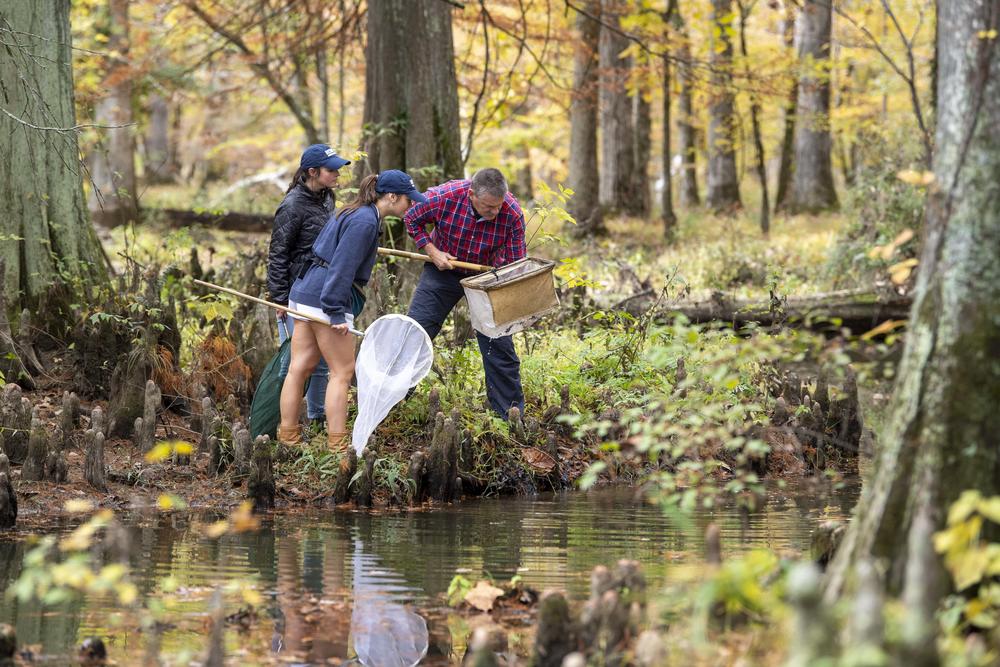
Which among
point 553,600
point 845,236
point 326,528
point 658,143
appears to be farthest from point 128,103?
point 553,600

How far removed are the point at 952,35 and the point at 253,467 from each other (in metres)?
4.77

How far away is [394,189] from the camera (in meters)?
7.54

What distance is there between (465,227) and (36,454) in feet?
10.1

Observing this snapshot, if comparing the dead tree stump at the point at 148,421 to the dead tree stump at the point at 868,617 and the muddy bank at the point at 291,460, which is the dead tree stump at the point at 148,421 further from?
the dead tree stump at the point at 868,617

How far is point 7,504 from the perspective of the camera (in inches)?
262

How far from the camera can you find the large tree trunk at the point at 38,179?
9.48 metres

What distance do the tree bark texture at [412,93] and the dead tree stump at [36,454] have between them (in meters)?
4.95

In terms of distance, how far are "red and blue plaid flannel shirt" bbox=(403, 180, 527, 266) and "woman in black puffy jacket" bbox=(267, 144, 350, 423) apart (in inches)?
23.7

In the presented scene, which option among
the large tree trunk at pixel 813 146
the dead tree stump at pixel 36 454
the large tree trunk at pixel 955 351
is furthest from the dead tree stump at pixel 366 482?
the large tree trunk at pixel 813 146

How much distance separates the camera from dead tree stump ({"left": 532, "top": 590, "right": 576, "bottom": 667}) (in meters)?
3.99

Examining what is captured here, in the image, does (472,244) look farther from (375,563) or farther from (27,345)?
(27,345)

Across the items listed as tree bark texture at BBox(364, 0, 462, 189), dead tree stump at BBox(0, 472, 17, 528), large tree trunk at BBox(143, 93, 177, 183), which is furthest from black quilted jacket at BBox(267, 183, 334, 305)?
large tree trunk at BBox(143, 93, 177, 183)

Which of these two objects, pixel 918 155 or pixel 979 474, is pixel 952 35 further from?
pixel 918 155

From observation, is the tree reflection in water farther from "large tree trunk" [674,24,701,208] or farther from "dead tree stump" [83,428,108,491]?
"large tree trunk" [674,24,701,208]
